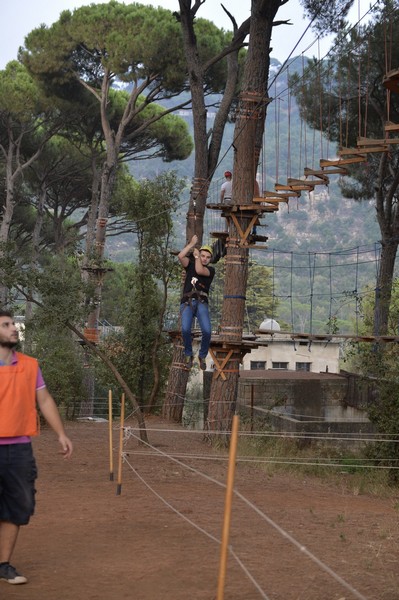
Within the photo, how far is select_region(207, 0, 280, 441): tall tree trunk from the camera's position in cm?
1844

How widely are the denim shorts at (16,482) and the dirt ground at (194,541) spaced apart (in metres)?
0.50

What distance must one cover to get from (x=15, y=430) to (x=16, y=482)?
0.34 m

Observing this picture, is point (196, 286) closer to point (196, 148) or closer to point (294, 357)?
point (196, 148)

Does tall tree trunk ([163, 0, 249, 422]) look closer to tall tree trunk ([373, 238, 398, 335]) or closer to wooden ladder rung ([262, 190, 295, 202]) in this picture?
tall tree trunk ([373, 238, 398, 335])

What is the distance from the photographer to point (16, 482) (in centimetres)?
611

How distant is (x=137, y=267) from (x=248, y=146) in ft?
21.9

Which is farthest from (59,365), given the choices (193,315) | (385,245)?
(193,315)

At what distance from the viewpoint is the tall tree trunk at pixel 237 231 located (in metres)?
18.4

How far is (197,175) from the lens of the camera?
24.0 metres

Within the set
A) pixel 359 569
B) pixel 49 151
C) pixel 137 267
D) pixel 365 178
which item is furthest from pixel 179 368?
pixel 49 151

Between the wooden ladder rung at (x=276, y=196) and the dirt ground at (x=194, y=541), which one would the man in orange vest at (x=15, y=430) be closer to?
the dirt ground at (x=194, y=541)

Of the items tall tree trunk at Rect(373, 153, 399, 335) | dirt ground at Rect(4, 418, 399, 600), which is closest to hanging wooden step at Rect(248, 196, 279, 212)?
dirt ground at Rect(4, 418, 399, 600)

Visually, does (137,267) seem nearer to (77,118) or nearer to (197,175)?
(197,175)

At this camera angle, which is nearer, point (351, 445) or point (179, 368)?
point (351, 445)
